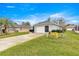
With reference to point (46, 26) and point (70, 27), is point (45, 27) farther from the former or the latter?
point (70, 27)

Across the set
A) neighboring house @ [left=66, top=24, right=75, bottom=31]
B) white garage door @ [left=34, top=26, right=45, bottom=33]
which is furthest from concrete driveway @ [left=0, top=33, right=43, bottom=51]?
neighboring house @ [left=66, top=24, right=75, bottom=31]

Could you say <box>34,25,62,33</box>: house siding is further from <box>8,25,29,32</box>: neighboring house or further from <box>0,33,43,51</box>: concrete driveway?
<box>8,25,29,32</box>: neighboring house

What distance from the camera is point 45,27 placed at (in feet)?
17.9

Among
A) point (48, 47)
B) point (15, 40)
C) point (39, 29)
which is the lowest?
point (48, 47)

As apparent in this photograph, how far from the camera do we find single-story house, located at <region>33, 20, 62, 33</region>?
17.6ft

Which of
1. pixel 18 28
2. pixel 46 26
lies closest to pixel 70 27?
pixel 46 26

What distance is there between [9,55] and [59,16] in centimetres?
118

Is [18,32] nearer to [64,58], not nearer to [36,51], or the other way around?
[36,51]

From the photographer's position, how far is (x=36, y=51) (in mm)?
5215

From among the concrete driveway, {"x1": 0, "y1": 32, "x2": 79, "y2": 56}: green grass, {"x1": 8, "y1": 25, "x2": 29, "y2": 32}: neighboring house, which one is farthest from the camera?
{"x1": 8, "y1": 25, "x2": 29, "y2": 32}: neighboring house

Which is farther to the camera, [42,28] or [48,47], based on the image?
[42,28]

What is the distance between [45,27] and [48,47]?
1.33 feet

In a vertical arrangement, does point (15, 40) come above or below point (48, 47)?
above

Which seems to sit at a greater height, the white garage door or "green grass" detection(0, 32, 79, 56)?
the white garage door
